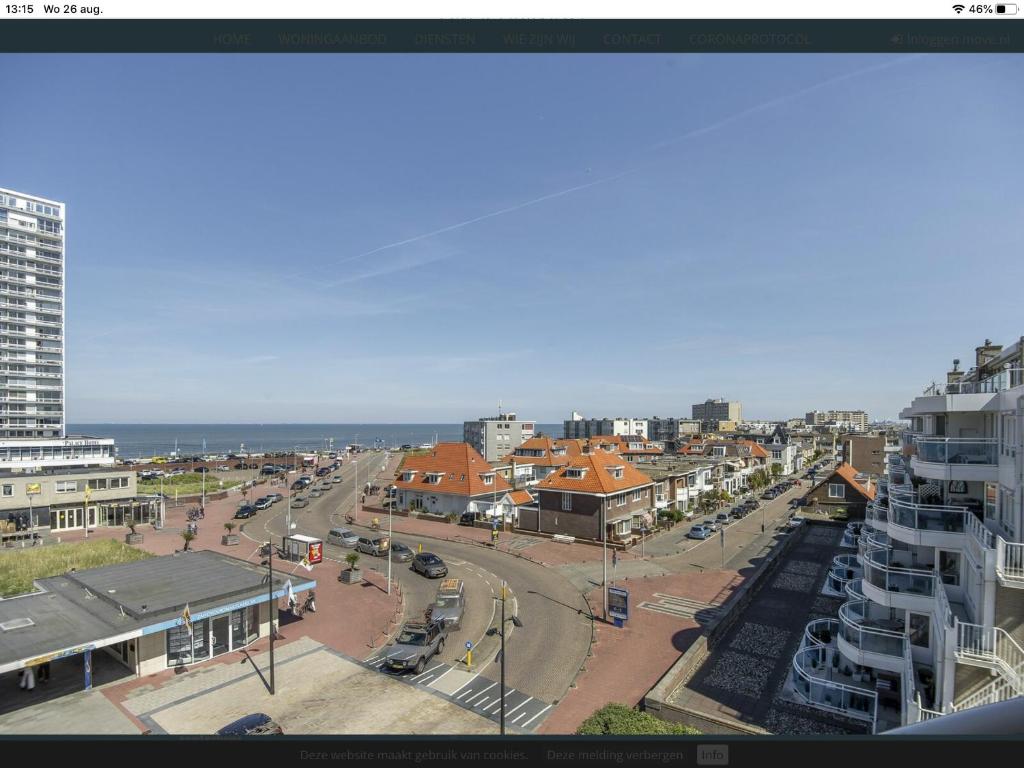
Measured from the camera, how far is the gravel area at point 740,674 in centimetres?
1866

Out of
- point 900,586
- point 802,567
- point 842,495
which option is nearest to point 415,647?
point 900,586

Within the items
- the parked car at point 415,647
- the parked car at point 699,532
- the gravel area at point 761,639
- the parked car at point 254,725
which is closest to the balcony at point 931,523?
the gravel area at point 761,639

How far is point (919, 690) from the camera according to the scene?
522 inches

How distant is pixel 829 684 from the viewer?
17.3 m

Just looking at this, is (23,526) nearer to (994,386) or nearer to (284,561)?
(284,561)

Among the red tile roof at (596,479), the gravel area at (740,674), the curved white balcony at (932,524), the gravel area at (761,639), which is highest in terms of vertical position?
the curved white balcony at (932,524)

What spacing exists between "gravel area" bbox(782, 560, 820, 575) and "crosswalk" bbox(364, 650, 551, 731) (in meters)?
23.5

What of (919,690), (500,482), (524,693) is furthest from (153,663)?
(500,482)

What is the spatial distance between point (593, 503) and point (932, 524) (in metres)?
25.0

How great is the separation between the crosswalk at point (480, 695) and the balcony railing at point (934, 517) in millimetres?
12736

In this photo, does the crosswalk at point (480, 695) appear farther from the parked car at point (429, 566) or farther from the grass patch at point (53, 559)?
the grass patch at point (53, 559)

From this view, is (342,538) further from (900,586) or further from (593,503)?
(900,586)

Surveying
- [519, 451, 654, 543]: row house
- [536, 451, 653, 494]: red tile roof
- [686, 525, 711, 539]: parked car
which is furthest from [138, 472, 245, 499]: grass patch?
[686, 525, 711, 539]: parked car
